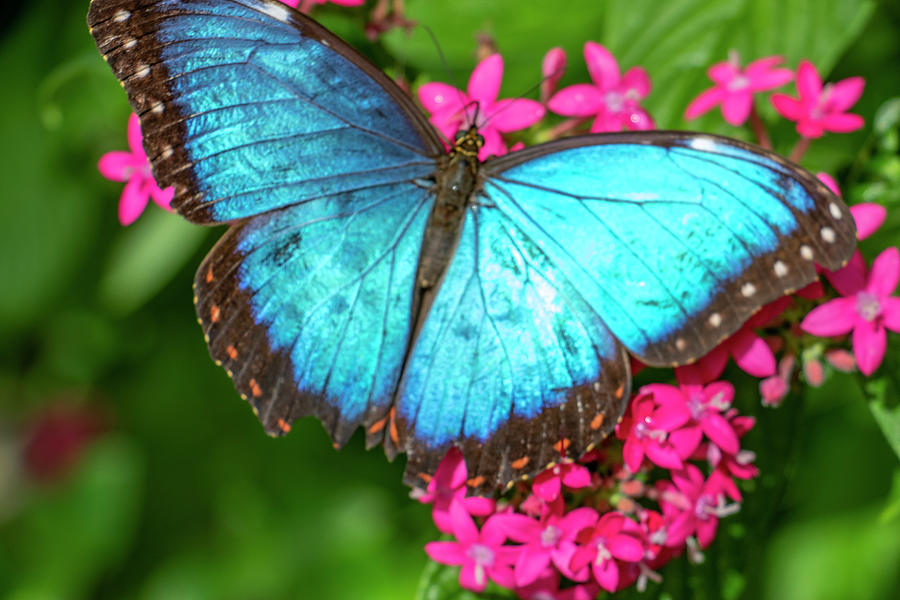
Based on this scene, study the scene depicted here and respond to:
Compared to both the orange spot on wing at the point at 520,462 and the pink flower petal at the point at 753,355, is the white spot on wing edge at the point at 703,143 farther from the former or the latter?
the orange spot on wing at the point at 520,462

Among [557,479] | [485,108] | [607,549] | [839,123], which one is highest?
[485,108]

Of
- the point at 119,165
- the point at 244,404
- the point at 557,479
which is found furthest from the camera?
the point at 244,404

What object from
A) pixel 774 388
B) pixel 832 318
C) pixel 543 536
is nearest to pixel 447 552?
pixel 543 536

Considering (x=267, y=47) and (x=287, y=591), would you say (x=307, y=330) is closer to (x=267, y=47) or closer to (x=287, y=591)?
(x=267, y=47)

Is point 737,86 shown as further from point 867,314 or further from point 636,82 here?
point 867,314

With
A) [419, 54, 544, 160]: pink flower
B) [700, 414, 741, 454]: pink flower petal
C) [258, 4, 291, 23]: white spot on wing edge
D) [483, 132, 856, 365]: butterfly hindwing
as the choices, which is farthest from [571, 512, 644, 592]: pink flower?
[258, 4, 291, 23]: white spot on wing edge

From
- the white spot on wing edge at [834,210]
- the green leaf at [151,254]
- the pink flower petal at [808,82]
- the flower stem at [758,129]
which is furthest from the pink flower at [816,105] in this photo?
the green leaf at [151,254]
